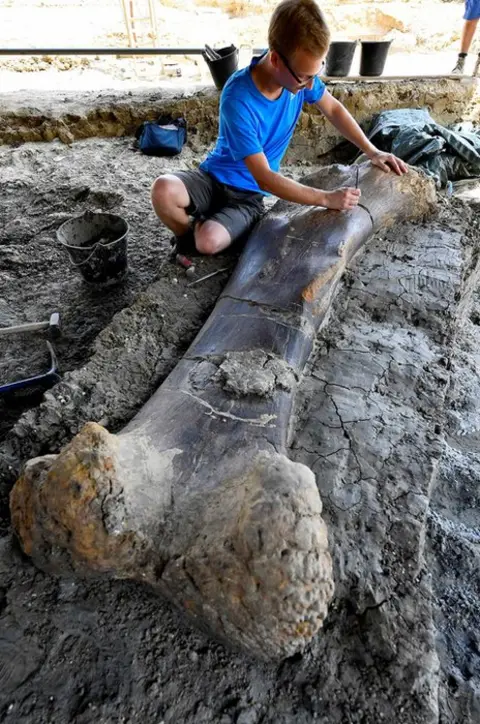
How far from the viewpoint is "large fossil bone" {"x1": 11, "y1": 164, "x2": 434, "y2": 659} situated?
970 millimetres

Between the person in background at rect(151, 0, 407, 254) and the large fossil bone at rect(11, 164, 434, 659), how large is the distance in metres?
0.88

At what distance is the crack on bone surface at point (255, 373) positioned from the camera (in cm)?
143

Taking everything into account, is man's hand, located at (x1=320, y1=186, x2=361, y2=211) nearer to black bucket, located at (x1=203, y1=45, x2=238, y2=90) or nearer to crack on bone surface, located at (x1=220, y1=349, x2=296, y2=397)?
crack on bone surface, located at (x1=220, y1=349, x2=296, y2=397)

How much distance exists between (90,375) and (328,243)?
45.5 inches

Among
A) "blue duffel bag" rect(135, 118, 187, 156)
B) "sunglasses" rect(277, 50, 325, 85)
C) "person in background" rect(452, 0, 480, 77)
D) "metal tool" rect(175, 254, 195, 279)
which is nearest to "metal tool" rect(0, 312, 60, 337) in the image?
"metal tool" rect(175, 254, 195, 279)

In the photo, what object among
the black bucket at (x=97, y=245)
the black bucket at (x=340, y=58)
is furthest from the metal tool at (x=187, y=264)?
the black bucket at (x=340, y=58)

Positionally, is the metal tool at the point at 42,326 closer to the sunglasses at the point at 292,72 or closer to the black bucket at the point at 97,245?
the black bucket at the point at 97,245

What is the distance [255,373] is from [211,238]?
98cm

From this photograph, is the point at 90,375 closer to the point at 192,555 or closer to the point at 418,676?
the point at 192,555

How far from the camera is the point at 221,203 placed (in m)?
2.45

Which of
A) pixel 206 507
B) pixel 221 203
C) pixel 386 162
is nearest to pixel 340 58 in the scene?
pixel 386 162

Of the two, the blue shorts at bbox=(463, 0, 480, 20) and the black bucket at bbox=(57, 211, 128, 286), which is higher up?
the blue shorts at bbox=(463, 0, 480, 20)

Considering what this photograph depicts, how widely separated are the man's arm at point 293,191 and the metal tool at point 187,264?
494 millimetres

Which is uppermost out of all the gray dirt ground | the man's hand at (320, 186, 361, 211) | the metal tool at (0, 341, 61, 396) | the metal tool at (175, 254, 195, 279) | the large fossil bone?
the man's hand at (320, 186, 361, 211)
